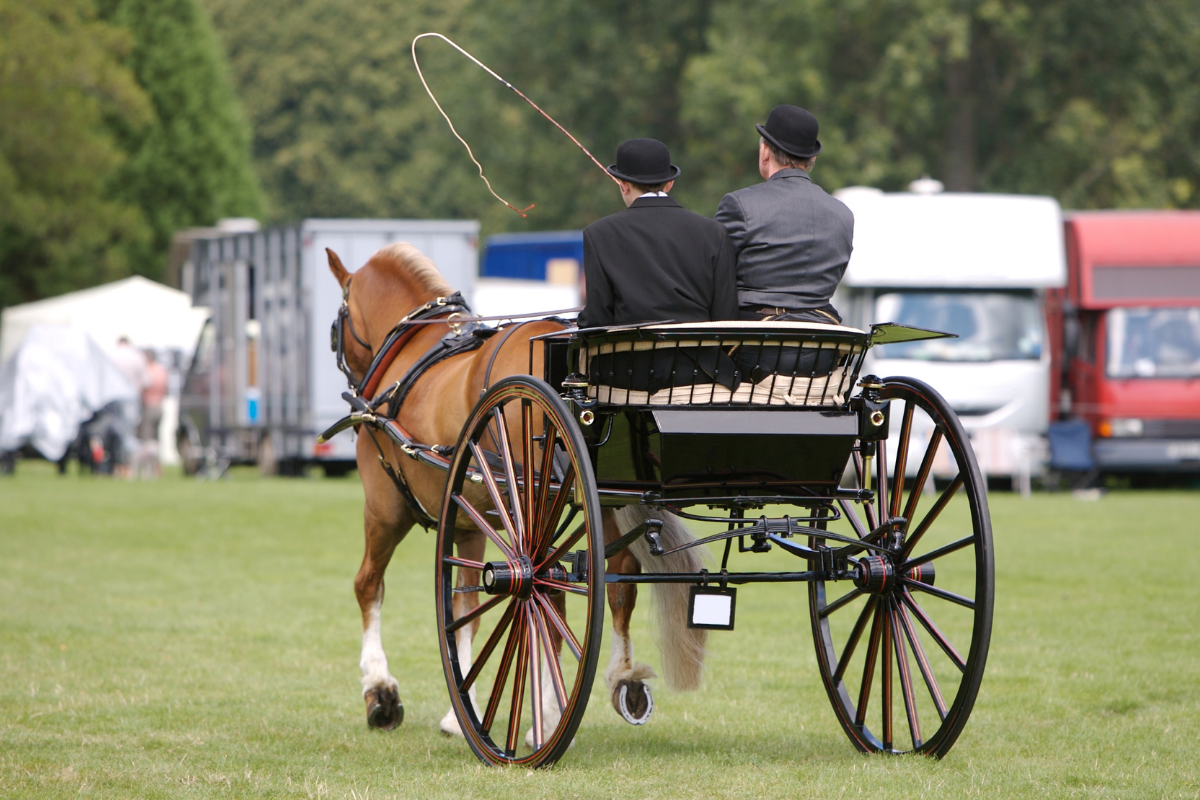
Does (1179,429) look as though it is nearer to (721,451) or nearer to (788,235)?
(788,235)

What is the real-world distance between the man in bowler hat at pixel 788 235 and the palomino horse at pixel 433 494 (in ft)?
3.00

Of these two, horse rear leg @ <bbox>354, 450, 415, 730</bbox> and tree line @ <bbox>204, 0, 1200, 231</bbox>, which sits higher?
tree line @ <bbox>204, 0, 1200, 231</bbox>

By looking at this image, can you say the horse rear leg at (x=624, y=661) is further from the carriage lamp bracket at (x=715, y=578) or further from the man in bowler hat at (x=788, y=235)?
the man in bowler hat at (x=788, y=235)

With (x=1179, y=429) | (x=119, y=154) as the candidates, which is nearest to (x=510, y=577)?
(x=1179, y=429)

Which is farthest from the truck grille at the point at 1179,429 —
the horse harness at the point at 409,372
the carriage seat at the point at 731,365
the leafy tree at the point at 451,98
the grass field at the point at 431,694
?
the leafy tree at the point at 451,98

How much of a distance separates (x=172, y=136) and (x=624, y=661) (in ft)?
131

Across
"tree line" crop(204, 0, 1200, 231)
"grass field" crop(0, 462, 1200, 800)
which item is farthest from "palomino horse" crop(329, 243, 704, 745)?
"tree line" crop(204, 0, 1200, 231)

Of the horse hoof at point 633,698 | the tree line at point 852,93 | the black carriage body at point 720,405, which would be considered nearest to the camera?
the black carriage body at point 720,405

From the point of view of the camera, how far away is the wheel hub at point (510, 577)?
5254mm

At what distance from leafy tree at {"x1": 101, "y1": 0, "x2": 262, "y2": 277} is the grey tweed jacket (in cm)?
3904

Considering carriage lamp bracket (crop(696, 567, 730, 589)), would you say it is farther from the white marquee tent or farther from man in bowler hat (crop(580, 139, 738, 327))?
the white marquee tent

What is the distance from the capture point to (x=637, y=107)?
38.4 meters

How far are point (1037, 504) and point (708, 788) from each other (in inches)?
527

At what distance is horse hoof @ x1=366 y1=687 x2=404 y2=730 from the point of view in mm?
6352
